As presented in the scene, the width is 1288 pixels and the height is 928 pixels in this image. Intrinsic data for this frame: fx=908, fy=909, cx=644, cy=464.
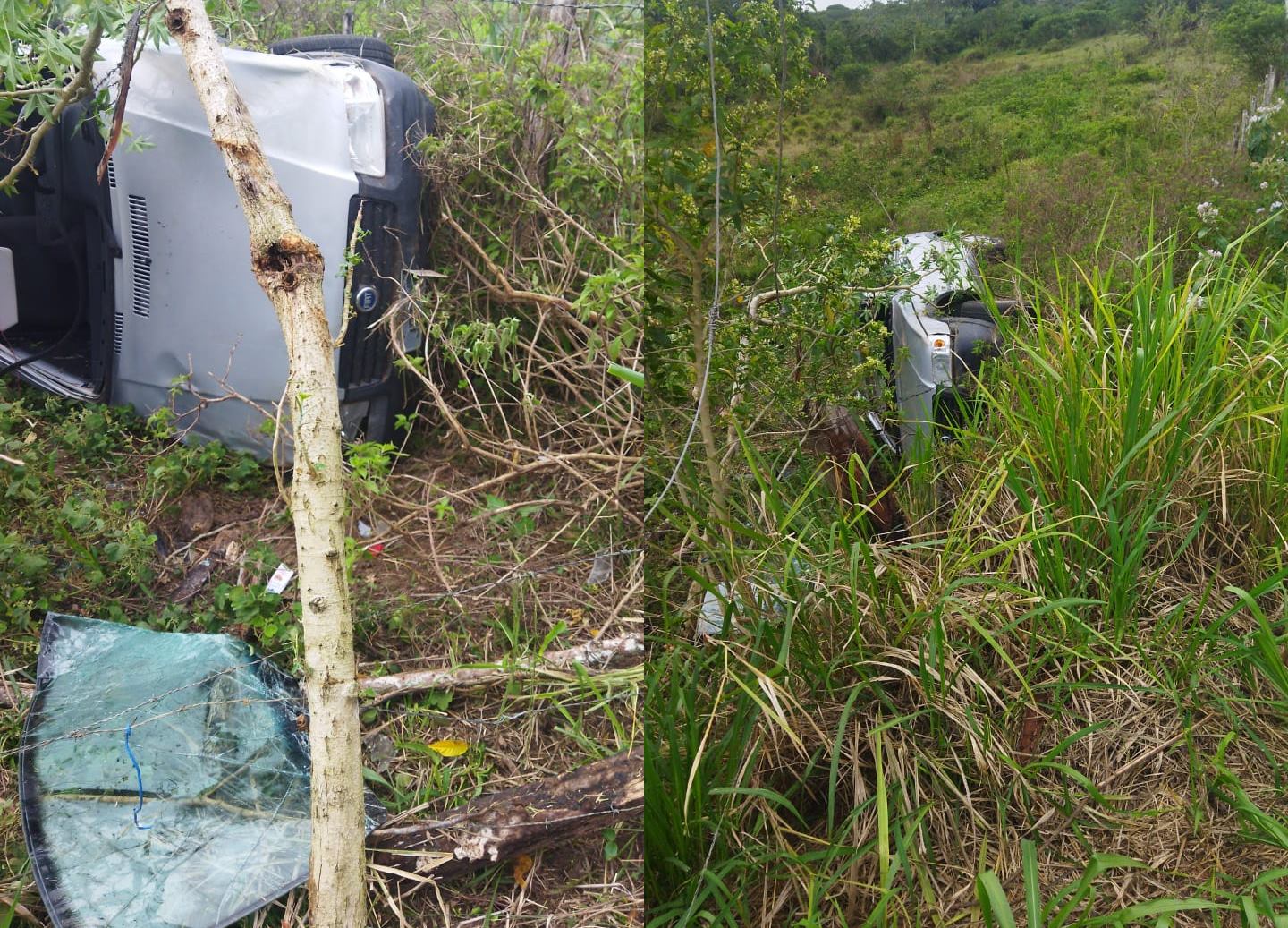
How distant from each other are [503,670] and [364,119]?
3.80ft

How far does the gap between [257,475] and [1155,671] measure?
5.33 feet

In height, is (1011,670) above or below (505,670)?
above

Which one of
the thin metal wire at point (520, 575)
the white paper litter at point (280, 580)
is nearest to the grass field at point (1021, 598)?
the white paper litter at point (280, 580)

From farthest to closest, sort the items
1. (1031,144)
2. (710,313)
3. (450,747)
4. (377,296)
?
(377,296)
(450,747)
(1031,144)
(710,313)

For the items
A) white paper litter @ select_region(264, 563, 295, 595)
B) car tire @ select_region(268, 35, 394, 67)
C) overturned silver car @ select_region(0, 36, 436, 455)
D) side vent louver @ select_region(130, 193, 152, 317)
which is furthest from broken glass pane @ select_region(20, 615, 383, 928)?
car tire @ select_region(268, 35, 394, 67)

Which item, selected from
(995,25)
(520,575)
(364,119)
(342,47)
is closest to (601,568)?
(520,575)

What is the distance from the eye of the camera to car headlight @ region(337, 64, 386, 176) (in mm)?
1749

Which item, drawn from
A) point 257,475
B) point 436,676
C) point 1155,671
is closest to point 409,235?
point 257,475

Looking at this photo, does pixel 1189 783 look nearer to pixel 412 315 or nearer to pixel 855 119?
pixel 855 119

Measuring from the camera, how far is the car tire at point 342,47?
5.84 feet

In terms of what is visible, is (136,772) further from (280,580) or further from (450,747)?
(450,747)

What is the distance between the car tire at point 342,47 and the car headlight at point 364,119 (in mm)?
92

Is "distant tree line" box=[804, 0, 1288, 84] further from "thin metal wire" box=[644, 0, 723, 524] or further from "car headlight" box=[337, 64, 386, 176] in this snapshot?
"car headlight" box=[337, 64, 386, 176]

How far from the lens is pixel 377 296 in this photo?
193 centimetres
